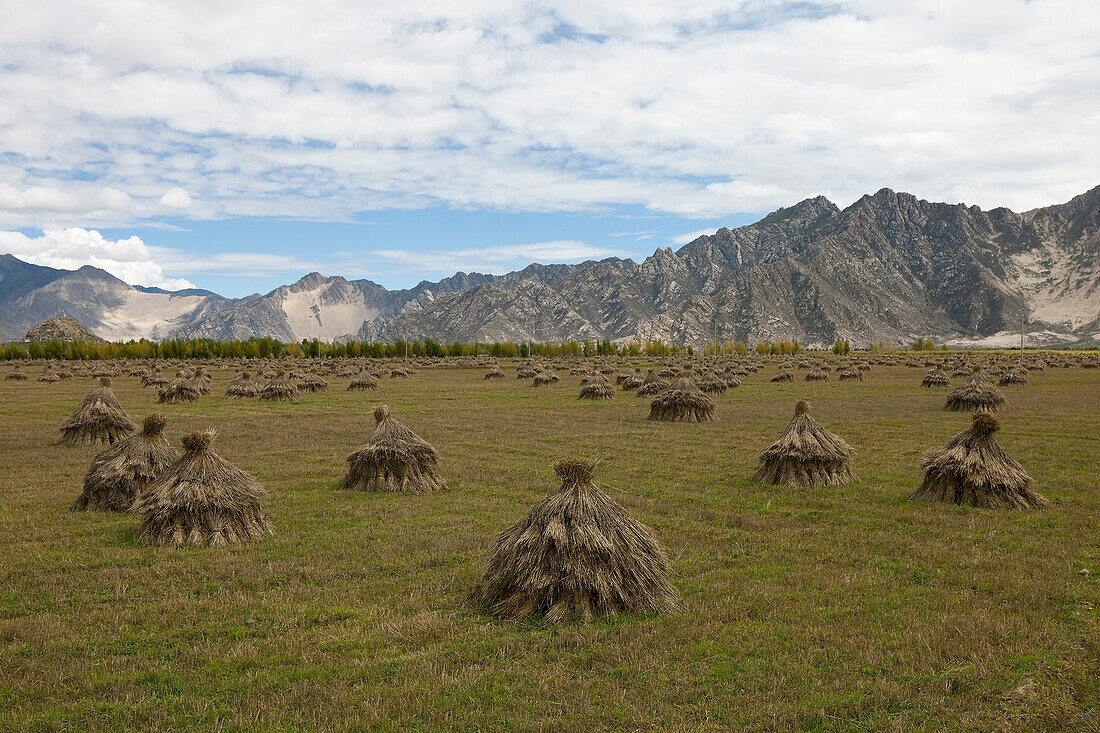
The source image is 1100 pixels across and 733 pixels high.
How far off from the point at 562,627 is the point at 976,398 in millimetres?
30609

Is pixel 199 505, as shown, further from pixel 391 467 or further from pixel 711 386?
pixel 711 386

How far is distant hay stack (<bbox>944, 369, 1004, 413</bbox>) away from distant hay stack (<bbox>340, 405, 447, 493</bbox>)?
2661 cm

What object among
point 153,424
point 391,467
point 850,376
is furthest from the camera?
point 850,376

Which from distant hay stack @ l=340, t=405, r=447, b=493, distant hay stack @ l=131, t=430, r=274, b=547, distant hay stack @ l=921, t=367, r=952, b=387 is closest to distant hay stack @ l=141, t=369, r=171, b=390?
distant hay stack @ l=340, t=405, r=447, b=493

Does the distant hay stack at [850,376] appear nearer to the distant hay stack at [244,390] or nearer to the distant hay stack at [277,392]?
the distant hay stack at [277,392]

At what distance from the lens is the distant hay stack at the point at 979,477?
44.7ft

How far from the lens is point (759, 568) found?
9953 mm

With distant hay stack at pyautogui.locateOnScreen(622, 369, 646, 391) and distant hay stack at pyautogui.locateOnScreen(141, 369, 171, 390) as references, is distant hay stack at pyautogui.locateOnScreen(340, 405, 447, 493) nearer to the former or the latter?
distant hay stack at pyautogui.locateOnScreen(622, 369, 646, 391)

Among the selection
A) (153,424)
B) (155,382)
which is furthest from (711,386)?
(155,382)

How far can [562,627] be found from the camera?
7.79 metres

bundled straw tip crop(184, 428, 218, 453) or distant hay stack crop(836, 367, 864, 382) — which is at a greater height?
bundled straw tip crop(184, 428, 218, 453)

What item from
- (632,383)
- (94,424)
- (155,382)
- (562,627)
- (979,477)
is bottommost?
(562,627)

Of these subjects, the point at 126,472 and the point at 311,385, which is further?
the point at 311,385

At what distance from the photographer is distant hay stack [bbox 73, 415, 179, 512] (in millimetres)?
13688
